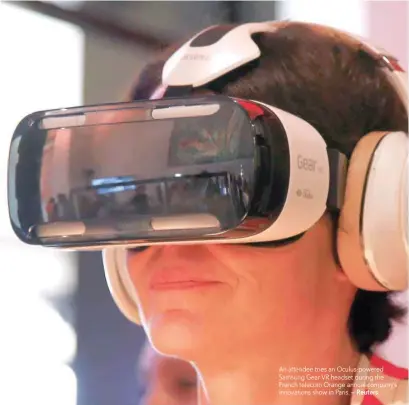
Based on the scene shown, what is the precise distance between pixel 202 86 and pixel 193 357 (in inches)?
10.6

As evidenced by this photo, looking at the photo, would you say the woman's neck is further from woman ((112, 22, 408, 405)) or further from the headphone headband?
the headphone headband

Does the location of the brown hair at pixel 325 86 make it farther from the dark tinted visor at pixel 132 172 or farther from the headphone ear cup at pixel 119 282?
the headphone ear cup at pixel 119 282

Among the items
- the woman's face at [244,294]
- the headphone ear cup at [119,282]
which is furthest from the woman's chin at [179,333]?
the headphone ear cup at [119,282]

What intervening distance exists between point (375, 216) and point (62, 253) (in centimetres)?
40

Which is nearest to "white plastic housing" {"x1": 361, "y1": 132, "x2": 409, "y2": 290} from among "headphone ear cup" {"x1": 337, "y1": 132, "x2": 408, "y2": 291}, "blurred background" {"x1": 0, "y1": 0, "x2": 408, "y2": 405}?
"headphone ear cup" {"x1": 337, "y1": 132, "x2": 408, "y2": 291}

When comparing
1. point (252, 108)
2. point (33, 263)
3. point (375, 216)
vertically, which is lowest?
point (33, 263)

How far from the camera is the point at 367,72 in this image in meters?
0.71

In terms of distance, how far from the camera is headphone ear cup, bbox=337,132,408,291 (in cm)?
63

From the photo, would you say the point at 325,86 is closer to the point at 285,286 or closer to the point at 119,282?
the point at 285,286

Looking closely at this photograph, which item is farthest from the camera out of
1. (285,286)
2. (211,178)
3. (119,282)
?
(119,282)

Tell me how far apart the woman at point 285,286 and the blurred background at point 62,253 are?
0.14m

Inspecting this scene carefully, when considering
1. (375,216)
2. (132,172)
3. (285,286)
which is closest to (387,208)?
(375,216)

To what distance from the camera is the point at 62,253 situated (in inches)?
33.7

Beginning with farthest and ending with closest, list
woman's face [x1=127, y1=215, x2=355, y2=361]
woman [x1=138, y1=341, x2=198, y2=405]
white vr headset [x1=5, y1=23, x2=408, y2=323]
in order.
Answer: woman [x1=138, y1=341, x2=198, y2=405]
woman's face [x1=127, y1=215, x2=355, y2=361]
white vr headset [x1=5, y1=23, x2=408, y2=323]
